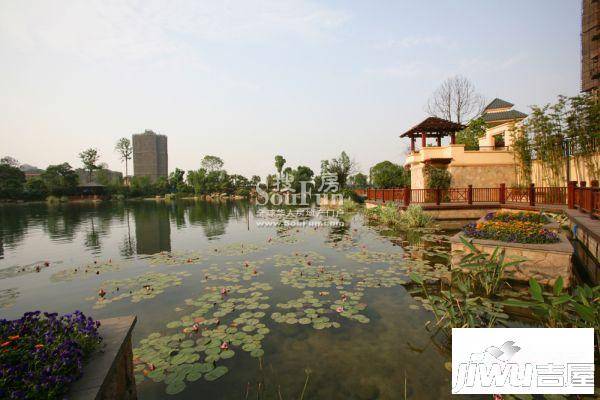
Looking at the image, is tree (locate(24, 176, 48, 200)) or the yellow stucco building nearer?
the yellow stucco building

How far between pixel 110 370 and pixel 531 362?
2.89 metres

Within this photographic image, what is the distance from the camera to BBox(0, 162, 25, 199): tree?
45562 millimetres

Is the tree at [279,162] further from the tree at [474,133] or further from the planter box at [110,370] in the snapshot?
the planter box at [110,370]

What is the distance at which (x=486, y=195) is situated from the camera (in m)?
15.8

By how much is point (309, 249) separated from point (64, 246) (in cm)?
906

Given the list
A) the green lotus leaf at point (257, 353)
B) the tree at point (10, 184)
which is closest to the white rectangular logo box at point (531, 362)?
the green lotus leaf at point (257, 353)

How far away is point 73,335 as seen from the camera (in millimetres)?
2297

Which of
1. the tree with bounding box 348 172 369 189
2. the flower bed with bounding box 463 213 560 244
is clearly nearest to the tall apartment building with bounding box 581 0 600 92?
the flower bed with bounding box 463 213 560 244

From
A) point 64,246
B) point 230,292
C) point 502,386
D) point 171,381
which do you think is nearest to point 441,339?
point 502,386

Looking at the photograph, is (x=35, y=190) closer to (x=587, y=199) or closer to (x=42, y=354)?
(x=42, y=354)

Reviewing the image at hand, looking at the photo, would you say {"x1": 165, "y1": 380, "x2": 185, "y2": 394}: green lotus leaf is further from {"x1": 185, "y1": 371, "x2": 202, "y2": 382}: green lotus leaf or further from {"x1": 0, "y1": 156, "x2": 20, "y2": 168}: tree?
{"x1": 0, "y1": 156, "x2": 20, "y2": 168}: tree

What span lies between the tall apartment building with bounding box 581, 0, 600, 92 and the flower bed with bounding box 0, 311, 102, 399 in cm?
3392

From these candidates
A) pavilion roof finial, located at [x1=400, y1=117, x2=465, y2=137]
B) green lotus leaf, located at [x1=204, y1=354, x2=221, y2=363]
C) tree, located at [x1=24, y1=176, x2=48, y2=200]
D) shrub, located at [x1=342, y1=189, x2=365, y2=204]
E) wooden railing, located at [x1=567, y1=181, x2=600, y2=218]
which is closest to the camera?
green lotus leaf, located at [x1=204, y1=354, x2=221, y2=363]

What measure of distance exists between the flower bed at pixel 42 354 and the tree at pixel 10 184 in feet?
200
